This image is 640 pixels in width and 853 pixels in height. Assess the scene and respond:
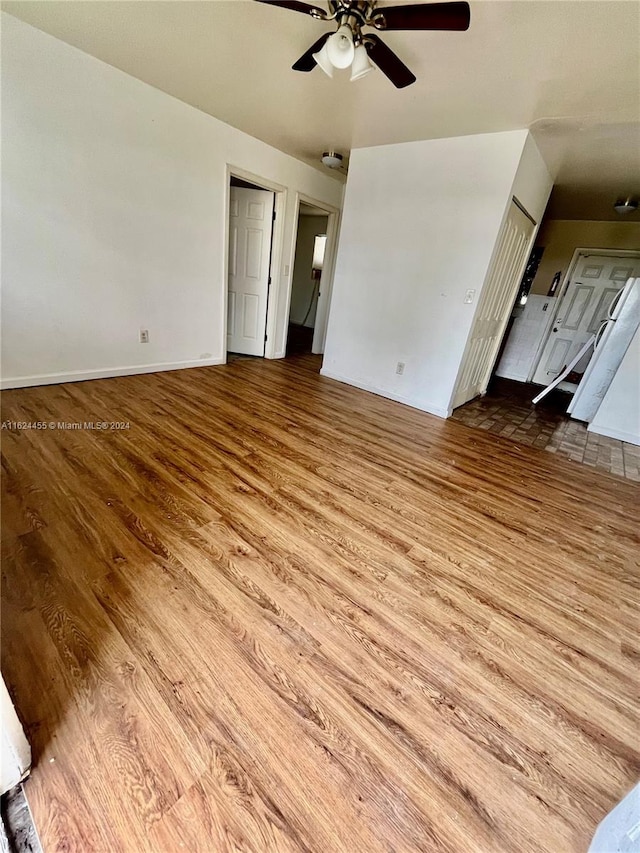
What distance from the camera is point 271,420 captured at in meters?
2.83

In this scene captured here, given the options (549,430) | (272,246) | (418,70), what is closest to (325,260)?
(272,246)

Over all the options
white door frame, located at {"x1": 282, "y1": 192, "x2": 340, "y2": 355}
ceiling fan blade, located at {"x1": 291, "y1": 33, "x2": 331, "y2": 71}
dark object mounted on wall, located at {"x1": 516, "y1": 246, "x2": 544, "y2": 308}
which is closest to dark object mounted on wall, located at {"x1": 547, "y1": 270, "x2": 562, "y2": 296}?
dark object mounted on wall, located at {"x1": 516, "y1": 246, "x2": 544, "y2": 308}

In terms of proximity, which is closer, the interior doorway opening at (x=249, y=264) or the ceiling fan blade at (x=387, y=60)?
the ceiling fan blade at (x=387, y=60)

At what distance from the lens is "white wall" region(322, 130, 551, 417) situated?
111 inches

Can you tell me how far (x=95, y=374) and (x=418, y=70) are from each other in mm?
3396

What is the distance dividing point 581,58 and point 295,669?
3.24 m

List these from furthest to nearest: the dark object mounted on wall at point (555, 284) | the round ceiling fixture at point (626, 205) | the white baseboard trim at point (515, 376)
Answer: the white baseboard trim at point (515, 376), the dark object mounted on wall at point (555, 284), the round ceiling fixture at point (626, 205)

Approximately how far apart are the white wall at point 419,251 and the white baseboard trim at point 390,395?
0.5 inches

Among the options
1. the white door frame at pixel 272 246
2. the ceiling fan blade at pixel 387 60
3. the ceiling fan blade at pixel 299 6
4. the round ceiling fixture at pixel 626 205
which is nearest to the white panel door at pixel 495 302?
the round ceiling fixture at pixel 626 205

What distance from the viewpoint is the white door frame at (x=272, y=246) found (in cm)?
359

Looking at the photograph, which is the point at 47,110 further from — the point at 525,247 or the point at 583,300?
the point at 583,300

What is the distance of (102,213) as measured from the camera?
281cm

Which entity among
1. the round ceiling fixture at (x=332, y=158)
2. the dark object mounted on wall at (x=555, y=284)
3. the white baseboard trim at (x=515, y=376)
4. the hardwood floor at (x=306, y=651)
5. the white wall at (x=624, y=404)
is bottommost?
the hardwood floor at (x=306, y=651)

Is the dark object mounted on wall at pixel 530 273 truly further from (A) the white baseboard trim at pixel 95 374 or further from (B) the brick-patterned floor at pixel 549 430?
(A) the white baseboard trim at pixel 95 374
